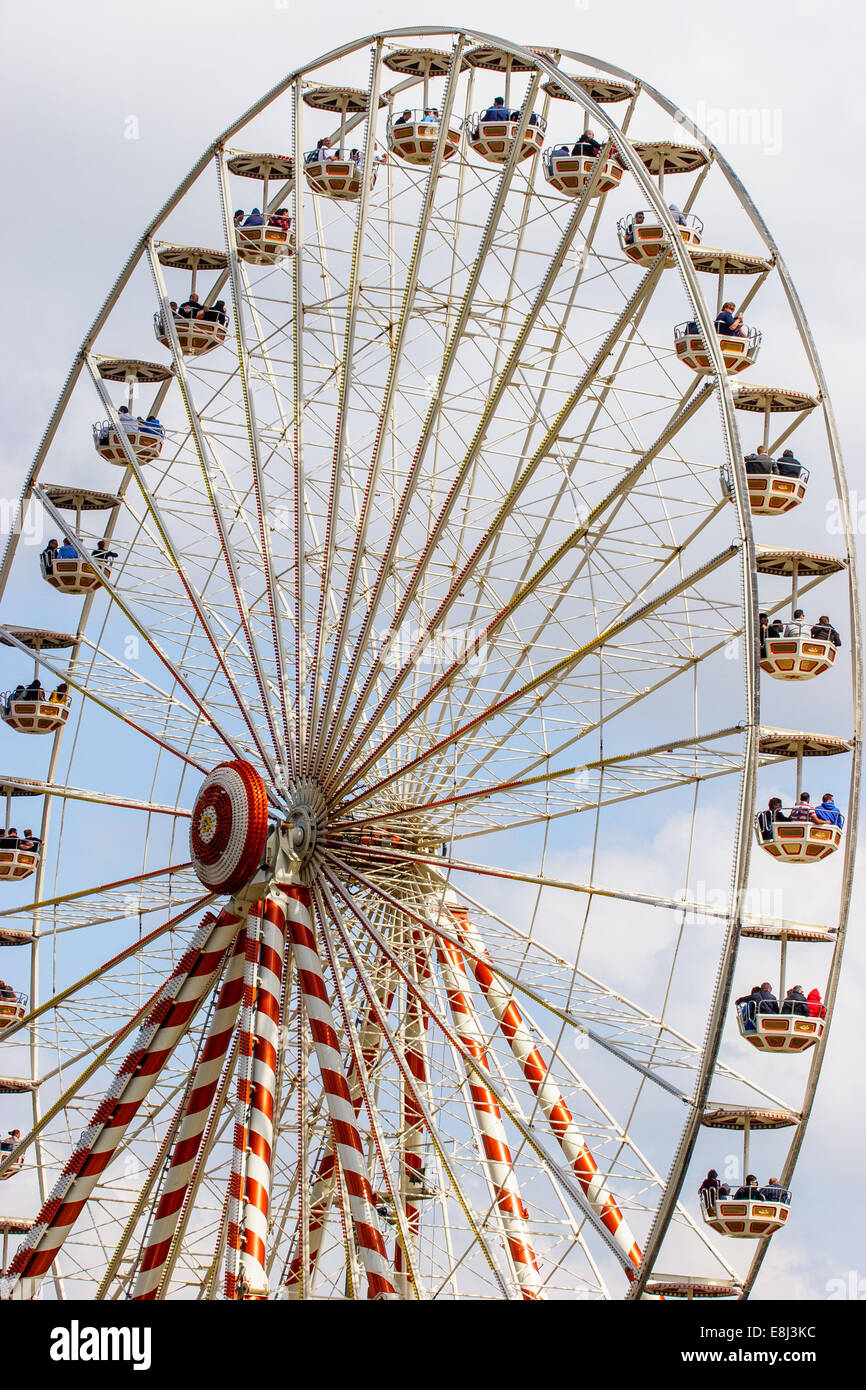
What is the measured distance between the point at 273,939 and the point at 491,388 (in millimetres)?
7493

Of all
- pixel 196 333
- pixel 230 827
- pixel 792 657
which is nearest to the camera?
pixel 792 657

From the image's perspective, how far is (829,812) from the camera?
26.8 m

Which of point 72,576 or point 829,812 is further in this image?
point 72,576

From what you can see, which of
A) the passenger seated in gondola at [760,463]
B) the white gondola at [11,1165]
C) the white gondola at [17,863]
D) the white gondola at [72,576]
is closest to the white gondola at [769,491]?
the passenger seated in gondola at [760,463]

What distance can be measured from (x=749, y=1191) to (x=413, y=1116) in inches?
208

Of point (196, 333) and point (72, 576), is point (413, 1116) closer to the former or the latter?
point (72, 576)

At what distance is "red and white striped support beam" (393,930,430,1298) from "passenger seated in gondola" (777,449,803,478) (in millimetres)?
7662

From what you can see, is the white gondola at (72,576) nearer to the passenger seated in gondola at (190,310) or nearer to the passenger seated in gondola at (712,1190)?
the passenger seated in gondola at (190,310)

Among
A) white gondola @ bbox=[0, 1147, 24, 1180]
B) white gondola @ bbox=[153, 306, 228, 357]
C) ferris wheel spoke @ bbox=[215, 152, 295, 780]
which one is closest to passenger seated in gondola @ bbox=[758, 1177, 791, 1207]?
ferris wheel spoke @ bbox=[215, 152, 295, 780]

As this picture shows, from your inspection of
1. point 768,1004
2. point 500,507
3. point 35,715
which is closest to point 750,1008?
point 768,1004

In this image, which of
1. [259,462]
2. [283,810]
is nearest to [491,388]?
[259,462]

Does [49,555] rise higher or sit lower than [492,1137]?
higher

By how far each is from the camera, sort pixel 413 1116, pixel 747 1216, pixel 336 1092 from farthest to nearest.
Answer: pixel 413 1116 → pixel 336 1092 → pixel 747 1216

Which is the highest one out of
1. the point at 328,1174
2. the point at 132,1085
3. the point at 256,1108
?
the point at 132,1085
